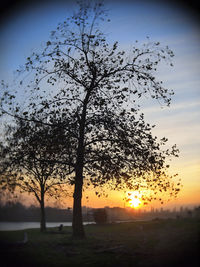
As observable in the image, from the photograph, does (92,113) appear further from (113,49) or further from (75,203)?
(75,203)

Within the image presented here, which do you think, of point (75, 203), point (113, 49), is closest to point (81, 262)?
point (75, 203)

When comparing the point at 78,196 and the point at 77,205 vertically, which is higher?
the point at 78,196

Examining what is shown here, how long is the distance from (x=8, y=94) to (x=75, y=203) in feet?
34.3

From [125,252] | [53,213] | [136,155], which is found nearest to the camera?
[125,252]

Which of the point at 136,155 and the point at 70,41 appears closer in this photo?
Answer: the point at 136,155

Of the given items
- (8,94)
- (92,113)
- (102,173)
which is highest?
(8,94)

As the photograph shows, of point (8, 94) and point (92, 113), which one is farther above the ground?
point (8, 94)

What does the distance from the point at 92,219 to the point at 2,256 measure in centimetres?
3111

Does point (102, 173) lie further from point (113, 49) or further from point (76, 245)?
point (113, 49)

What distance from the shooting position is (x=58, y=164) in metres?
22.8

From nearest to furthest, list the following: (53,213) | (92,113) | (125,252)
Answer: (125,252) < (92,113) < (53,213)

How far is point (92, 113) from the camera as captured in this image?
2275 centimetres

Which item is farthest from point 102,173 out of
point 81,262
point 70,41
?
point 70,41

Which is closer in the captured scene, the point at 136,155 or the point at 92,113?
the point at 136,155
